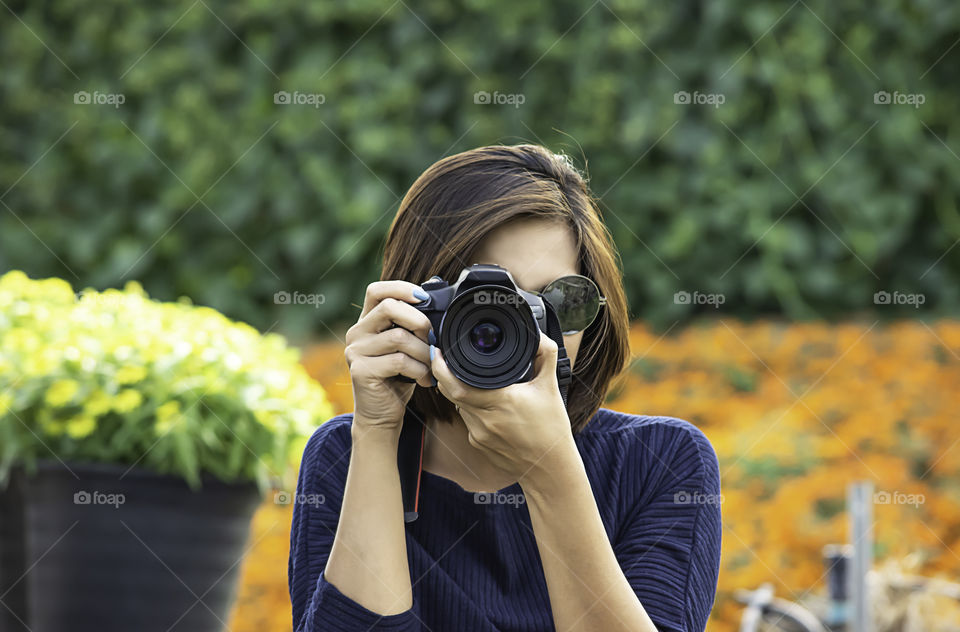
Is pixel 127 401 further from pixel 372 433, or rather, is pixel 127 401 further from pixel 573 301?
pixel 573 301

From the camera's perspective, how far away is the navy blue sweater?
1398mm

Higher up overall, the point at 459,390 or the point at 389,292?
the point at 389,292

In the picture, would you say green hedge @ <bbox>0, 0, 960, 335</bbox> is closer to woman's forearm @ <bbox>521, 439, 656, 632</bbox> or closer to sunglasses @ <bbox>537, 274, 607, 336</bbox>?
sunglasses @ <bbox>537, 274, 607, 336</bbox>

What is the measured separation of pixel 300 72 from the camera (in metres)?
4.14

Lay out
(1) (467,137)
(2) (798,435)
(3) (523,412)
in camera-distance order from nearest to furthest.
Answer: (3) (523,412) → (2) (798,435) → (1) (467,137)

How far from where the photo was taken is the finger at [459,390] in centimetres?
126

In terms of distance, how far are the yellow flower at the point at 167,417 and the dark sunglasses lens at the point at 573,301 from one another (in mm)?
831

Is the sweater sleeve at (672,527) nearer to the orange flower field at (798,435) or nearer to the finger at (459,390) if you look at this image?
the finger at (459,390)

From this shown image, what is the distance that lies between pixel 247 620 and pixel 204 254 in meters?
1.86

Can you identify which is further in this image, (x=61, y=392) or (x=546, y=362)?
(x=61, y=392)

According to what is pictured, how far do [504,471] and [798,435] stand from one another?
2.14 m

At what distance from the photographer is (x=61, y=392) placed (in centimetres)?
182

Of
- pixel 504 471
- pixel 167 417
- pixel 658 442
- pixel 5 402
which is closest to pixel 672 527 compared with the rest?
pixel 658 442

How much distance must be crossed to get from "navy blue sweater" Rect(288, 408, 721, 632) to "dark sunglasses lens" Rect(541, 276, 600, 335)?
254mm
